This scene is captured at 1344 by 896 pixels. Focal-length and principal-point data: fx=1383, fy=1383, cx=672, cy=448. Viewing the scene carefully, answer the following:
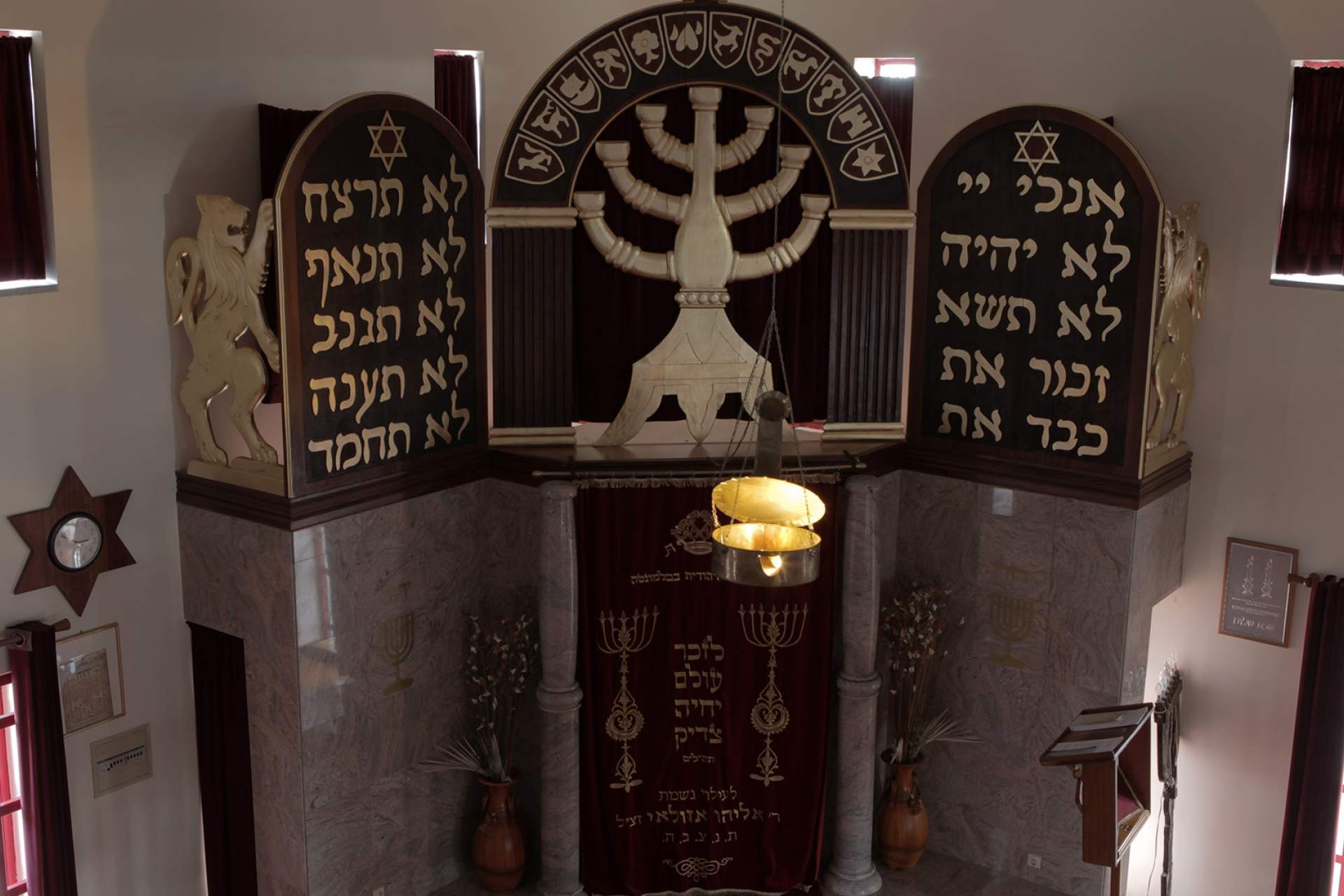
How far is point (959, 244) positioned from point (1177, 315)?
4.27 ft

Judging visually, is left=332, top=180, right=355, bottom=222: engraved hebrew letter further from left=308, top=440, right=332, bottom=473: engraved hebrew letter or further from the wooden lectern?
the wooden lectern

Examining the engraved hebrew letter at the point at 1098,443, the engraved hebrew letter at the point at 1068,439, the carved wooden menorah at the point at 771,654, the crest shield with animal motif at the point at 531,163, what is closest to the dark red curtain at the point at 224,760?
the carved wooden menorah at the point at 771,654

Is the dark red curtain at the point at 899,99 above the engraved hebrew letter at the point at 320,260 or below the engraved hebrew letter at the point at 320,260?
above

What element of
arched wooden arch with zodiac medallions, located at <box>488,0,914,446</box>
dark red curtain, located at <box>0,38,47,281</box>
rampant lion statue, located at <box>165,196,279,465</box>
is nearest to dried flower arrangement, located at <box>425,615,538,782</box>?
arched wooden arch with zodiac medallions, located at <box>488,0,914,446</box>

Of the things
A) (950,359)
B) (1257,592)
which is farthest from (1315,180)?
(1257,592)

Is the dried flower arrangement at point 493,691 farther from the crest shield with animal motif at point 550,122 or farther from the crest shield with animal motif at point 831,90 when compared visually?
the crest shield with animal motif at point 831,90

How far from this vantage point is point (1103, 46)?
8586mm

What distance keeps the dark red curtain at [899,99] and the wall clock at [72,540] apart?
556cm

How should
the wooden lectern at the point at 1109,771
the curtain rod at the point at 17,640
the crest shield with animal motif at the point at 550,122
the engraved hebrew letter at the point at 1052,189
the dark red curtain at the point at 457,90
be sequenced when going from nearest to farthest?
the wooden lectern at the point at 1109,771, the curtain rod at the point at 17,640, the engraved hebrew letter at the point at 1052,189, the crest shield with animal motif at the point at 550,122, the dark red curtain at the point at 457,90

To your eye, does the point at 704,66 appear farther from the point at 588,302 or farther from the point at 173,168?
the point at 173,168

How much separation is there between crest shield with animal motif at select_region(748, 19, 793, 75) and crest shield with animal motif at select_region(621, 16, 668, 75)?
1.66 ft

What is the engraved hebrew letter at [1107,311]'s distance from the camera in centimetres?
774

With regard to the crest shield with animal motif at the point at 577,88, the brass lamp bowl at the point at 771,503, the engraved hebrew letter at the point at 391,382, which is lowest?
the brass lamp bowl at the point at 771,503

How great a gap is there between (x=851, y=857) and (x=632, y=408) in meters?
2.98
